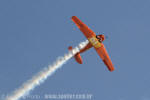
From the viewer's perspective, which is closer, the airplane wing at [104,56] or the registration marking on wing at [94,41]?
the airplane wing at [104,56]

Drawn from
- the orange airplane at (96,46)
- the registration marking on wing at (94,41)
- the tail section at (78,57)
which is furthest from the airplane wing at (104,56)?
the tail section at (78,57)

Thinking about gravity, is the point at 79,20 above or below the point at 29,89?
above

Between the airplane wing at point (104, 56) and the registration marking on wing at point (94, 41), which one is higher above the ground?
the registration marking on wing at point (94, 41)

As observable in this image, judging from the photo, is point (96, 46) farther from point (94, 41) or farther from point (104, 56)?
point (104, 56)

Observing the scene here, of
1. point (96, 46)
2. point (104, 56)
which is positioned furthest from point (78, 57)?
point (104, 56)

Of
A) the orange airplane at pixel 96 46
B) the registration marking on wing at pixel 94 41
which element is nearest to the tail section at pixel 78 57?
the orange airplane at pixel 96 46

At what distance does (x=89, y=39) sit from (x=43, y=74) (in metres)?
11.4

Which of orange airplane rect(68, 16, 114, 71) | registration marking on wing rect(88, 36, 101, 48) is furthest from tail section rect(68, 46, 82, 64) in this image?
registration marking on wing rect(88, 36, 101, 48)

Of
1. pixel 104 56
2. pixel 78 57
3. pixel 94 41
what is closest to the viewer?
pixel 94 41

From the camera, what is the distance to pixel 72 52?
2320 inches

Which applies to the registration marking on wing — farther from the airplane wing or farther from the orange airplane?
the airplane wing

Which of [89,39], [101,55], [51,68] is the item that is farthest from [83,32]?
[51,68]

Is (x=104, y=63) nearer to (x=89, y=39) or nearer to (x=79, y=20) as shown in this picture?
(x=89, y=39)

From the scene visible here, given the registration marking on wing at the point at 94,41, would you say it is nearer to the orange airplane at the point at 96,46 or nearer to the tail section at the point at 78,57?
the orange airplane at the point at 96,46
